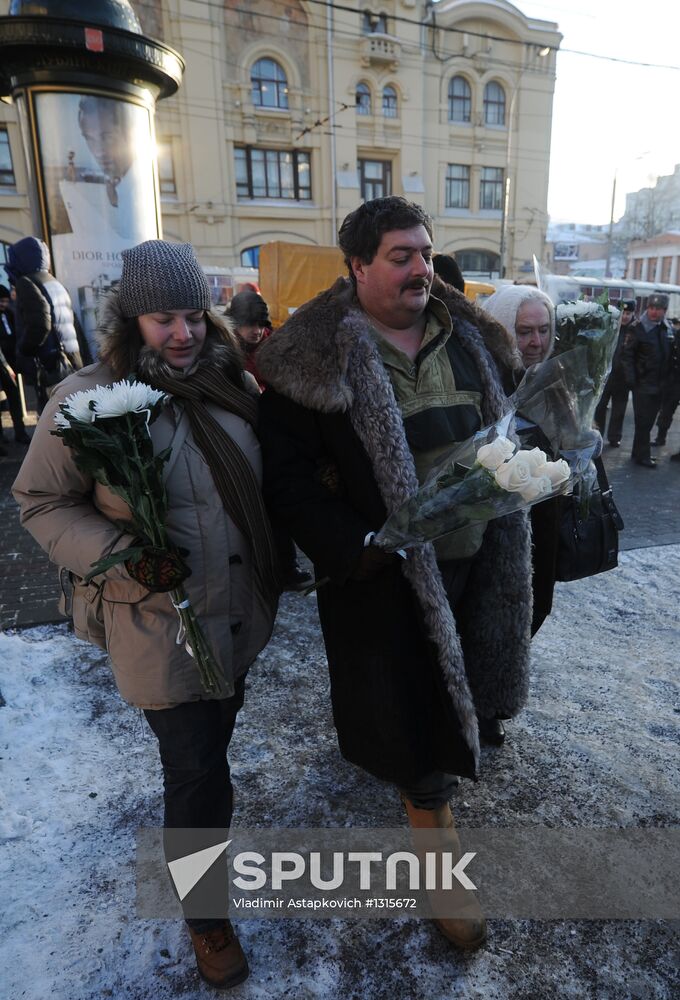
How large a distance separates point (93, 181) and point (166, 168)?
69.7ft

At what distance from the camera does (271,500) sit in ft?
6.39

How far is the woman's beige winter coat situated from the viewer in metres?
1.73

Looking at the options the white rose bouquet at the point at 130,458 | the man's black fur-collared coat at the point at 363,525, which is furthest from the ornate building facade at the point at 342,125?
the white rose bouquet at the point at 130,458

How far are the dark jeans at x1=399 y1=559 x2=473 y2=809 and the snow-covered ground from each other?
375mm

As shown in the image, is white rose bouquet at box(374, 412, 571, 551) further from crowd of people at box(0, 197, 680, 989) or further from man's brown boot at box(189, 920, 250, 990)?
man's brown boot at box(189, 920, 250, 990)

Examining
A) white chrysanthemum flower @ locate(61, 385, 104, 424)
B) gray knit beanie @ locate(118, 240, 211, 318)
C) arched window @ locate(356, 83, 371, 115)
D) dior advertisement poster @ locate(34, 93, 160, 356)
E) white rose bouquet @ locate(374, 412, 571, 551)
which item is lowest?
white rose bouquet @ locate(374, 412, 571, 551)

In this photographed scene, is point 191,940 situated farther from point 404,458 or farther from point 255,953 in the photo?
point 404,458

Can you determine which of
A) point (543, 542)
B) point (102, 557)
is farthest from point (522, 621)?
point (102, 557)

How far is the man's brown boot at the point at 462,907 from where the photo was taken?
1957mm

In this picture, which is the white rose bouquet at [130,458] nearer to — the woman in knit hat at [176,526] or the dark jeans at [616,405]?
the woman in knit hat at [176,526]

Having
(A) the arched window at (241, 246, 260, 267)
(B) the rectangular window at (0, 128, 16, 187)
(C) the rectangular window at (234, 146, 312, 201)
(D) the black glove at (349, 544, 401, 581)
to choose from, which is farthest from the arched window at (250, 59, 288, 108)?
(D) the black glove at (349, 544, 401, 581)

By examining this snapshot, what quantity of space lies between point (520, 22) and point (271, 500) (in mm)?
36637

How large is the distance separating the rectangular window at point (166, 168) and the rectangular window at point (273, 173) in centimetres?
270

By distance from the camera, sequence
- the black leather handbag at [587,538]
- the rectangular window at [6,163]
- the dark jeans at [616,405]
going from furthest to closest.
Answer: the rectangular window at [6,163] → the dark jeans at [616,405] → the black leather handbag at [587,538]
